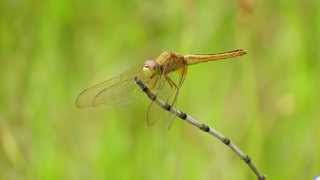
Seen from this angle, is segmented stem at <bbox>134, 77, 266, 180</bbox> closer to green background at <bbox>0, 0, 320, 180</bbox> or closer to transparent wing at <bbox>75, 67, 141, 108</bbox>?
transparent wing at <bbox>75, 67, 141, 108</bbox>

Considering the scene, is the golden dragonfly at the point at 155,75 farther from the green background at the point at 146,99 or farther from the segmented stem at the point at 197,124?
the green background at the point at 146,99

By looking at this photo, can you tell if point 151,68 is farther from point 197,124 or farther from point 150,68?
Answer: point 197,124

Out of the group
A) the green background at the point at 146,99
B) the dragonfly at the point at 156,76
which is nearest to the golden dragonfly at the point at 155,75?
the dragonfly at the point at 156,76

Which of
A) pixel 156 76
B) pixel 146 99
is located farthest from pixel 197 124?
pixel 146 99

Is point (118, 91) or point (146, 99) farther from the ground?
point (118, 91)

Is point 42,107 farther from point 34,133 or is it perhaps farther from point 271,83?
point 271,83

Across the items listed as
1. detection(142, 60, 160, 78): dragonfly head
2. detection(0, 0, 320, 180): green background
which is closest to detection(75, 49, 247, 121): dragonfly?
detection(142, 60, 160, 78): dragonfly head

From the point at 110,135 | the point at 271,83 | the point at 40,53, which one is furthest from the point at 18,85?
the point at 271,83

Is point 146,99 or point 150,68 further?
point 146,99
